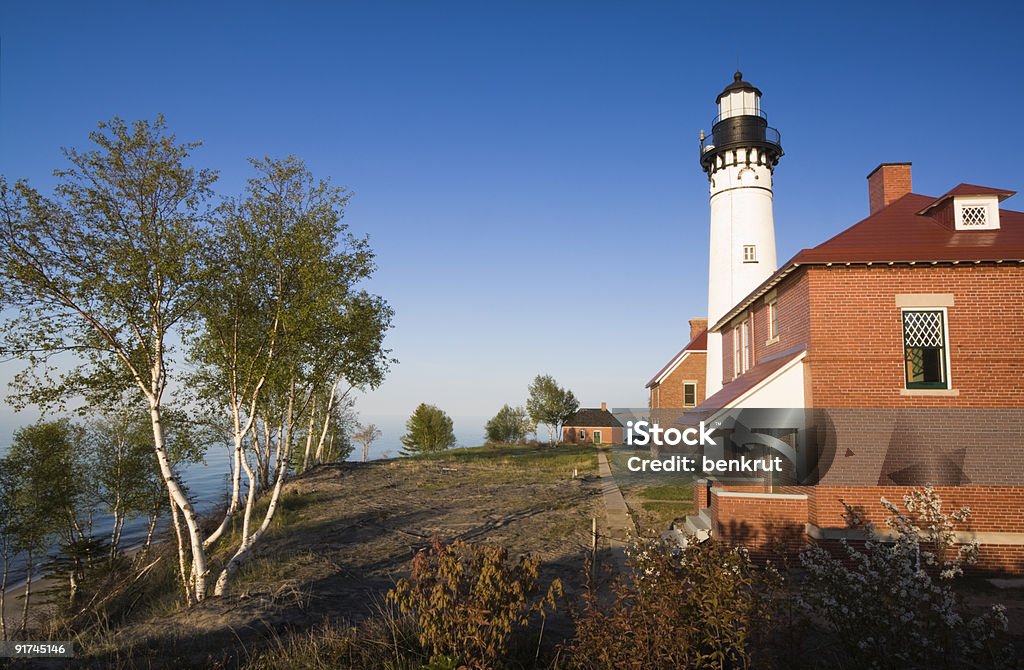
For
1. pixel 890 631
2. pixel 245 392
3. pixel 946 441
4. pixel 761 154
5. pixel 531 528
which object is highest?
pixel 761 154

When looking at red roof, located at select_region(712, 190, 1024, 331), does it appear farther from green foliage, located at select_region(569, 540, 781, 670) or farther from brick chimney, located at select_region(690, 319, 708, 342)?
brick chimney, located at select_region(690, 319, 708, 342)

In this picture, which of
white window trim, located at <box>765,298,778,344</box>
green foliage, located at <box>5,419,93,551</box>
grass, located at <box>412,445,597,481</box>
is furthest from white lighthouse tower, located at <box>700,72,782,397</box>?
green foliage, located at <box>5,419,93,551</box>

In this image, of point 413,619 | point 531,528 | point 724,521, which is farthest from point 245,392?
point 724,521

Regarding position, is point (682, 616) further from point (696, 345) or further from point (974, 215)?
point (696, 345)

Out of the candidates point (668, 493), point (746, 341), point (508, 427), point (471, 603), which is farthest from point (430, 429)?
point (471, 603)

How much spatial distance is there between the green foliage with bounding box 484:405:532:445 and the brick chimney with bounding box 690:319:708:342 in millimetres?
29966

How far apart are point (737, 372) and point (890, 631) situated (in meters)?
13.8

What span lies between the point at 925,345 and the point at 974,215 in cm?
340

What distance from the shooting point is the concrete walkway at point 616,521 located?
15695 mm

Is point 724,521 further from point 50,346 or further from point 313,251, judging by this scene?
point 50,346

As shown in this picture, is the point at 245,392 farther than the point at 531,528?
No

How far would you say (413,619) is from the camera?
864cm

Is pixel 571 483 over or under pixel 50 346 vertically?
under

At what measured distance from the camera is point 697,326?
152 feet
